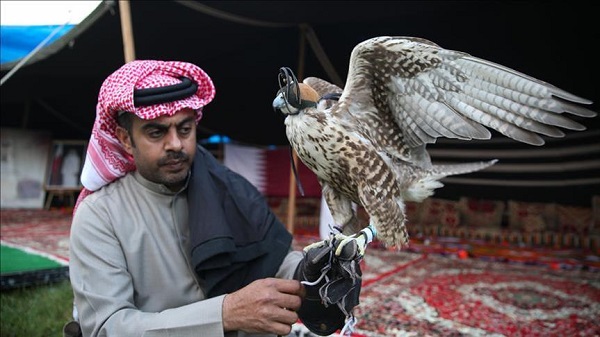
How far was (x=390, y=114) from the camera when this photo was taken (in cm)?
116

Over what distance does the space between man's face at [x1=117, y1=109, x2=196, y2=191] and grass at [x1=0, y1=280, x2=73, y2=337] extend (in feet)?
5.67

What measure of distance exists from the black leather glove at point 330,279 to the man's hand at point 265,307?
0.06 metres

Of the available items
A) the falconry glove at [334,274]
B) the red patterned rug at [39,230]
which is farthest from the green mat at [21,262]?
the falconry glove at [334,274]

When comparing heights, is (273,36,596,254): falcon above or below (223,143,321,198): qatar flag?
above

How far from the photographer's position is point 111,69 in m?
4.65

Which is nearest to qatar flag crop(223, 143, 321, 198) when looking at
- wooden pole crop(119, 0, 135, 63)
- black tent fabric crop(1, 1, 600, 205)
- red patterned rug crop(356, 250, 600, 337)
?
black tent fabric crop(1, 1, 600, 205)

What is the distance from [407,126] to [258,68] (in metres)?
3.84

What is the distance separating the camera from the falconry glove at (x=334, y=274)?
0.97 m

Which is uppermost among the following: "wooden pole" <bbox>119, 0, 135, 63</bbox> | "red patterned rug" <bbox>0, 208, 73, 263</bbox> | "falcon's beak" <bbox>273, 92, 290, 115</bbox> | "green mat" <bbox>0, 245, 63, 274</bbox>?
"wooden pole" <bbox>119, 0, 135, 63</bbox>

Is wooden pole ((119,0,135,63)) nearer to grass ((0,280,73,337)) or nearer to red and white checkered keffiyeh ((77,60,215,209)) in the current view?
red and white checkered keffiyeh ((77,60,215,209))

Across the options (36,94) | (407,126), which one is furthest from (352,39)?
(36,94)

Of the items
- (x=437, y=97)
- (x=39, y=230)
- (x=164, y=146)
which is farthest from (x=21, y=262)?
(x=437, y=97)

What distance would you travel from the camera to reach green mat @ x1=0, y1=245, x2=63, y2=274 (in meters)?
3.29

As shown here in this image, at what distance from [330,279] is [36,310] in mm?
2526
